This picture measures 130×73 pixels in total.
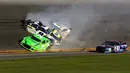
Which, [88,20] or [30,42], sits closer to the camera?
[30,42]

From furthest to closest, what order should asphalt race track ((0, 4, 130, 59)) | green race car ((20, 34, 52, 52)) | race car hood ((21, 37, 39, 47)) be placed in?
asphalt race track ((0, 4, 130, 59))
race car hood ((21, 37, 39, 47))
green race car ((20, 34, 52, 52))

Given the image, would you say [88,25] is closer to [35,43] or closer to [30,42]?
[35,43]

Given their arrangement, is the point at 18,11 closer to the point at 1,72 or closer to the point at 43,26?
the point at 43,26

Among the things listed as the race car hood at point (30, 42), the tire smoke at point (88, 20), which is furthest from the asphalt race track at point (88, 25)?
the race car hood at point (30, 42)

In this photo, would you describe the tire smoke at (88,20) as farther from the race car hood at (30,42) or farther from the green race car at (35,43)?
the race car hood at (30,42)

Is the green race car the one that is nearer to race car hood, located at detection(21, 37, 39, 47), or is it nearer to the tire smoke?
race car hood, located at detection(21, 37, 39, 47)

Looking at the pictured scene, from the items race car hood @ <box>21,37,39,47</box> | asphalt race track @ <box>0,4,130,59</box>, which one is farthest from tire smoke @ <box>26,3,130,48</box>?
race car hood @ <box>21,37,39,47</box>

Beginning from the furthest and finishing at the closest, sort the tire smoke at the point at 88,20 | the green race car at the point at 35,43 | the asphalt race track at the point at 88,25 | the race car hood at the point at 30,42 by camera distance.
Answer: the tire smoke at the point at 88,20 < the asphalt race track at the point at 88,25 < the race car hood at the point at 30,42 < the green race car at the point at 35,43

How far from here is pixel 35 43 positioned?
142ft

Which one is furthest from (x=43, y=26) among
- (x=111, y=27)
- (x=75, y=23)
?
(x=111, y=27)

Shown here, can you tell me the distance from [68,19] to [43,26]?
12.9ft

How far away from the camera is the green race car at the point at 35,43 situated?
141 ft

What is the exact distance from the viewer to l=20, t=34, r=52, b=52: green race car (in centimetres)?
4288

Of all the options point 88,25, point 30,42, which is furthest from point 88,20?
point 30,42
